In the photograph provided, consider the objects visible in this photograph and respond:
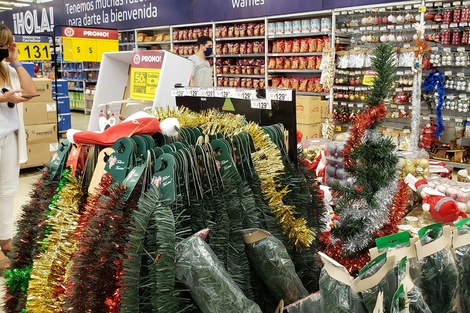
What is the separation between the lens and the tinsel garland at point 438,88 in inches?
235

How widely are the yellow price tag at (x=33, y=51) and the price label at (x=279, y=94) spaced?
20.0 ft

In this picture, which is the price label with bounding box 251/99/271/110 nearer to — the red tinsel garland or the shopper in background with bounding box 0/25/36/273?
the red tinsel garland

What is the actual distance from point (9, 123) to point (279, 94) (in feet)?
6.58

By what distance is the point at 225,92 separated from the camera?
2.22 meters

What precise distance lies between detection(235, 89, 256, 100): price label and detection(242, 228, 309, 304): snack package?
88 cm

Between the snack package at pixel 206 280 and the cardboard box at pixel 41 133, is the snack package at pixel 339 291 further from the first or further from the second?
the cardboard box at pixel 41 133

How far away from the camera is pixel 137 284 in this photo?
1.05m

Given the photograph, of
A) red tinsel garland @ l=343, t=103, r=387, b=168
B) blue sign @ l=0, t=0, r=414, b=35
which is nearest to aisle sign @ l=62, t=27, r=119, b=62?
blue sign @ l=0, t=0, r=414, b=35

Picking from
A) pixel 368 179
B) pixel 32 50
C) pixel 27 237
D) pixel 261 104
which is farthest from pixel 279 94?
pixel 32 50

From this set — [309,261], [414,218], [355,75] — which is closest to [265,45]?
[355,75]

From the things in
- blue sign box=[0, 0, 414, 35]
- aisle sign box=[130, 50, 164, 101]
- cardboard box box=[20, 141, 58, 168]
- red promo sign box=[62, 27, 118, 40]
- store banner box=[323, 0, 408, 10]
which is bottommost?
cardboard box box=[20, 141, 58, 168]

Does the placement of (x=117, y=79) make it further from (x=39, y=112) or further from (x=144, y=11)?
(x=144, y=11)

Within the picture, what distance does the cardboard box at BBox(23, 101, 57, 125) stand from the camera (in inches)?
237

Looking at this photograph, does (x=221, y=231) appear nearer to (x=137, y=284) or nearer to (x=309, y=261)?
(x=137, y=284)
